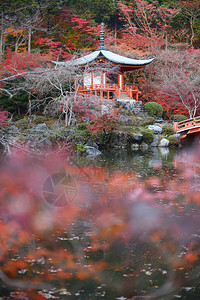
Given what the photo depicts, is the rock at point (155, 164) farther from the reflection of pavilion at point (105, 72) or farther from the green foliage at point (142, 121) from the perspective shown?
the reflection of pavilion at point (105, 72)

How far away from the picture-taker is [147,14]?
96.2 feet

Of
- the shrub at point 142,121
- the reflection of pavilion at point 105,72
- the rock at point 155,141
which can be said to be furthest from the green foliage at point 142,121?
the reflection of pavilion at point 105,72

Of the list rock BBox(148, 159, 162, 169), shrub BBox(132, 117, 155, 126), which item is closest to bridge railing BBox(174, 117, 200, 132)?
shrub BBox(132, 117, 155, 126)

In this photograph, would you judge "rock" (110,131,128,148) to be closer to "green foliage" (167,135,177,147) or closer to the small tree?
"green foliage" (167,135,177,147)

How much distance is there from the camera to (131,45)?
27938 mm

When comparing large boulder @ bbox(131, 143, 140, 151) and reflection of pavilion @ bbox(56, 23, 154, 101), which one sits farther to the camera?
reflection of pavilion @ bbox(56, 23, 154, 101)

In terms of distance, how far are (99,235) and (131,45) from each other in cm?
2424

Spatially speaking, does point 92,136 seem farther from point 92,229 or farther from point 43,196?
point 92,229

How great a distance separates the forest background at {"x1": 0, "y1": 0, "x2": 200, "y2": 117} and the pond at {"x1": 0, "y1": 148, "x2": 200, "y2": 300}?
10.5 meters

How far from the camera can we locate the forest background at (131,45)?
854 inches

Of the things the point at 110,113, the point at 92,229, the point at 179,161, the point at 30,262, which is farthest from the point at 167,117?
the point at 30,262

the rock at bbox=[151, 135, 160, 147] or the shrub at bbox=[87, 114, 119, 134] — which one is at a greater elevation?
the shrub at bbox=[87, 114, 119, 134]

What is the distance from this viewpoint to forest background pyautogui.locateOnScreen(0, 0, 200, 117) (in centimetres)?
2170

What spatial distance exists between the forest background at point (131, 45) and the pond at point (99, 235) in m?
10.5
